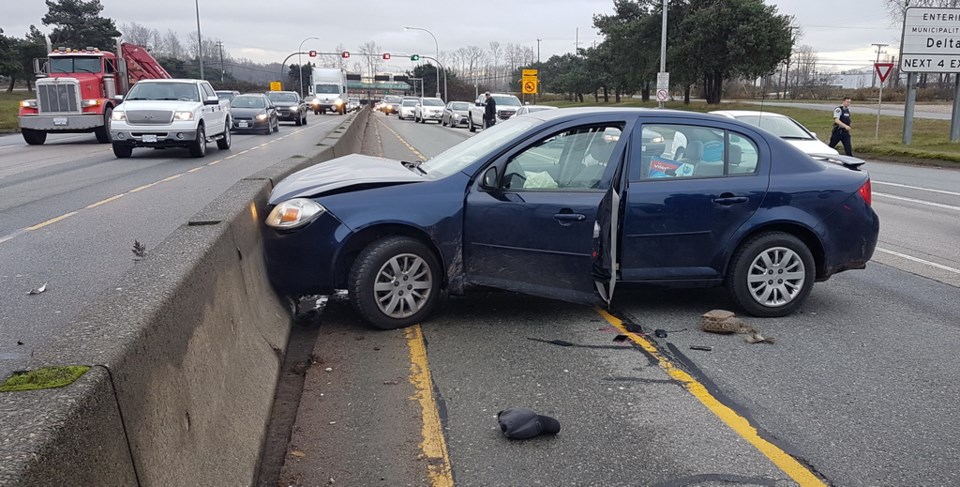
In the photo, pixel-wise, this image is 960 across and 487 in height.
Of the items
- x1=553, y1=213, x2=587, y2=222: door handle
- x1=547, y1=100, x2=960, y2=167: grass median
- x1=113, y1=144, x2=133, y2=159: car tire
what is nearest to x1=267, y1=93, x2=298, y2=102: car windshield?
x1=547, y1=100, x2=960, y2=167: grass median

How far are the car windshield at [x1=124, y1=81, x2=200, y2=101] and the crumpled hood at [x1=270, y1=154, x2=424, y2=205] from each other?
13.8m

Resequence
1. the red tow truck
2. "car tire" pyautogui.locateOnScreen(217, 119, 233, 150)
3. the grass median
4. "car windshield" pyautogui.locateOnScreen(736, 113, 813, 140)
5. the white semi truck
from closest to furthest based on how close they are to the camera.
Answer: "car windshield" pyautogui.locateOnScreen(736, 113, 813, 140), "car tire" pyautogui.locateOnScreen(217, 119, 233, 150), the red tow truck, the grass median, the white semi truck

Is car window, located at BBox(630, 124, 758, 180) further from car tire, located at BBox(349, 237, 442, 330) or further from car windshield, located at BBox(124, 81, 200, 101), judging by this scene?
car windshield, located at BBox(124, 81, 200, 101)

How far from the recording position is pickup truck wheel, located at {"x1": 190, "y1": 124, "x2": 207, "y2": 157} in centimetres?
1814

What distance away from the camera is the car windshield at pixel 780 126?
15031mm

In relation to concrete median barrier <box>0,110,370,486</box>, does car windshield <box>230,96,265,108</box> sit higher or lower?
higher

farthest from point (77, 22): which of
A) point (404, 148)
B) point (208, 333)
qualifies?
point (208, 333)

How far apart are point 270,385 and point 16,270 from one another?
13.1 feet

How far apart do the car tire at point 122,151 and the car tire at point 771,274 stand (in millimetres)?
16012

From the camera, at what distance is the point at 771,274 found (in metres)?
6.12

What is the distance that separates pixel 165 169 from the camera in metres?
15.8

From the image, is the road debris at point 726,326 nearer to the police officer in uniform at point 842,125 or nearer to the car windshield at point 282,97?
the police officer in uniform at point 842,125

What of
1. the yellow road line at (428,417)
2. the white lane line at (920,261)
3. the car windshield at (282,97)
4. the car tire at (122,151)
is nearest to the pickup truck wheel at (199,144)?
the car tire at (122,151)

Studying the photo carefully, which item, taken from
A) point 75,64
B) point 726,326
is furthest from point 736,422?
point 75,64
